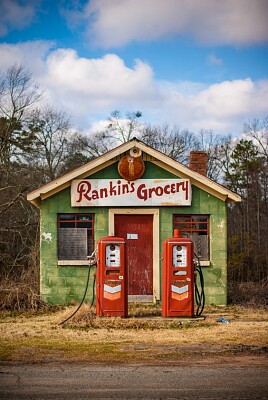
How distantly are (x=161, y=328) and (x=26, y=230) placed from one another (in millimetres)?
13381

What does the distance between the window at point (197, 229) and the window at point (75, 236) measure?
242 cm

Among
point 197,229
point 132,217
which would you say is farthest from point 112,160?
point 197,229

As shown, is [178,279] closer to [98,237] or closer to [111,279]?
[111,279]

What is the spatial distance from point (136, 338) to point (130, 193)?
6.73 metres

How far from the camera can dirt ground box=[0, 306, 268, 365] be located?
32.2 ft

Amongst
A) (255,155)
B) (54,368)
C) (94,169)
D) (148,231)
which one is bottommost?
(54,368)

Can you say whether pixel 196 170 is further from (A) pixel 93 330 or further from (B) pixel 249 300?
(A) pixel 93 330

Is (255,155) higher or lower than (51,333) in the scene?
higher

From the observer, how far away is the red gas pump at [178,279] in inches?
561

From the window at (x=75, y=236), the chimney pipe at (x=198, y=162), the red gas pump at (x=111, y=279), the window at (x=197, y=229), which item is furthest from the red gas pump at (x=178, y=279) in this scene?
the chimney pipe at (x=198, y=162)

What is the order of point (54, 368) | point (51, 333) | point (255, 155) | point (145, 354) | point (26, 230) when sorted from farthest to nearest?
point (255, 155), point (26, 230), point (51, 333), point (145, 354), point (54, 368)

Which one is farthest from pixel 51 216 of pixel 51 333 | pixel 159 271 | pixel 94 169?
pixel 51 333

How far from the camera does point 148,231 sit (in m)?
18.0

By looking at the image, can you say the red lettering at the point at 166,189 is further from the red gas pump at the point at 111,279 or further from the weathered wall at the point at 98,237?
the red gas pump at the point at 111,279
